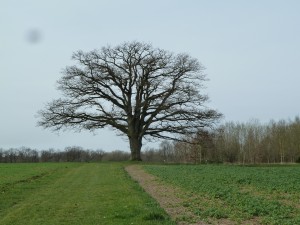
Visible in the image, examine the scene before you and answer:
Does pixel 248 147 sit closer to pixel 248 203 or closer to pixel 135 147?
pixel 135 147

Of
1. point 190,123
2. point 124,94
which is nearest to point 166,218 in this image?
point 190,123

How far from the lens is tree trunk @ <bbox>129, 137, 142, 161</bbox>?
48.2 m

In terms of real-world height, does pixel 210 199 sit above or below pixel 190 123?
below

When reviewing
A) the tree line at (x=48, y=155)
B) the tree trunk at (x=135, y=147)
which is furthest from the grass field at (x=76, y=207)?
the tree line at (x=48, y=155)

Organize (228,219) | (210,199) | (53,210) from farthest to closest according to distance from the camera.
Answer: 1. (210,199)
2. (53,210)
3. (228,219)

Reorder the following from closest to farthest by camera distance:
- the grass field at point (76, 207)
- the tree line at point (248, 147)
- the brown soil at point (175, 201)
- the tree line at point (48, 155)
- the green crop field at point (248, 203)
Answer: the green crop field at point (248, 203)
the brown soil at point (175, 201)
the grass field at point (76, 207)
the tree line at point (248, 147)
the tree line at point (48, 155)

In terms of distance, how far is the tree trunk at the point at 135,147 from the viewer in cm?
4819

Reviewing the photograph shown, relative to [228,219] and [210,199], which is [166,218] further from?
[210,199]

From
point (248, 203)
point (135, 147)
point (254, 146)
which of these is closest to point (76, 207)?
point (248, 203)

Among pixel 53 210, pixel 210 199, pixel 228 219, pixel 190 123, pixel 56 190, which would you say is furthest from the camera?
pixel 190 123

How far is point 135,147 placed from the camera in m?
48.5

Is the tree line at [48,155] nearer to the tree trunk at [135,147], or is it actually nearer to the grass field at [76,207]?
the tree trunk at [135,147]

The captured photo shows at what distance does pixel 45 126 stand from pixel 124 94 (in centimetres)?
980

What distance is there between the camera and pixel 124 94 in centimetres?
4925
